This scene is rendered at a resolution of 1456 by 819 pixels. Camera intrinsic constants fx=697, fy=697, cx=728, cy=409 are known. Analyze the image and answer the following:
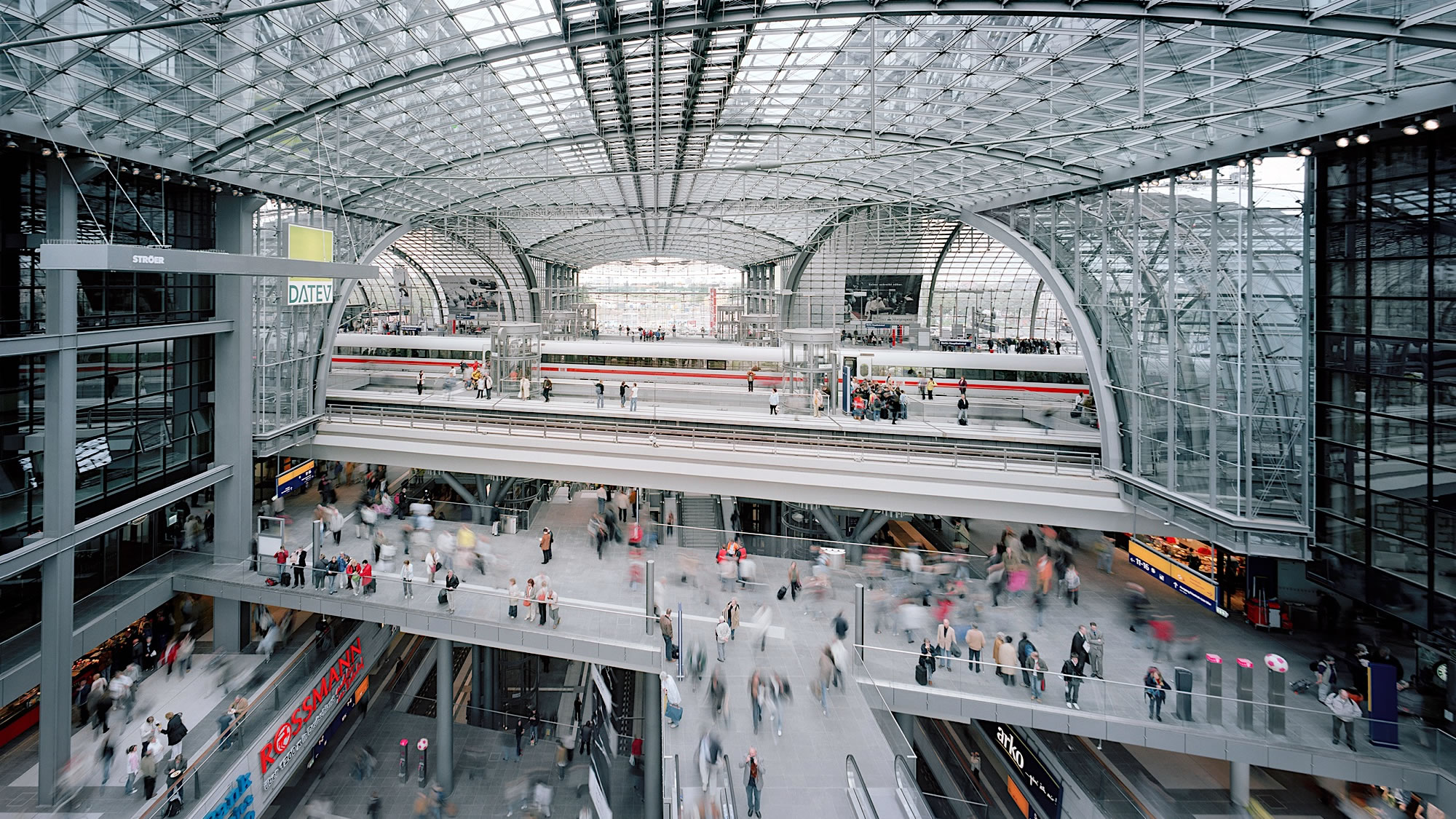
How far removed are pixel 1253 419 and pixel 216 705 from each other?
24.7 meters

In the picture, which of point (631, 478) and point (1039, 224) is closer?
point (631, 478)

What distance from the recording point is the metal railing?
A: 2033 cm

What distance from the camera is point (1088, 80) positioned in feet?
55.6

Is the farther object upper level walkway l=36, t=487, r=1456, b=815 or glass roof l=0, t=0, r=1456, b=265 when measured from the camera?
glass roof l=0, t=0, r=1456, b=265

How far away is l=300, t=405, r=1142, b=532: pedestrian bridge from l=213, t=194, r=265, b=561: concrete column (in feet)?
14.3

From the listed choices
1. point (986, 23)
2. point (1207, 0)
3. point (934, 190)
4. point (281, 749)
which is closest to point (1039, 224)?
point (934, 190)

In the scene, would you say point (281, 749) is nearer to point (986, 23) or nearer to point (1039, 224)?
point (986, 23)

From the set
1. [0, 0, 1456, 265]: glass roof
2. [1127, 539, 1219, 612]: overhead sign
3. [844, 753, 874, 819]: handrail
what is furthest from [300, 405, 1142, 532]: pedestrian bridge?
[844, 753, 874, 819]: handrail

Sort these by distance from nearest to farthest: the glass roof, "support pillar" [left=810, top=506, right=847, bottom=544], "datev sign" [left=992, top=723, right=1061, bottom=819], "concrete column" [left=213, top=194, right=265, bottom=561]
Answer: the glass roof, "datev sign" [left=992, top=723, right=1061, bottom=819], "concrete column" [left=213, top=194, right=265, bottom=561], "support pillar" [left=810, top=506, right=847, bottom=544]

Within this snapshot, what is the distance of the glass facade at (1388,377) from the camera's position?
41.9 ft

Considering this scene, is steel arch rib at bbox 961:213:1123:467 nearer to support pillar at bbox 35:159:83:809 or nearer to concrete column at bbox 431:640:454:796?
concrete column at bbox 431:640:454:796

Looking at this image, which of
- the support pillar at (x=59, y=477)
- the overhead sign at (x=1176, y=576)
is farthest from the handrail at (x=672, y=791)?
the overhead sign at (x=1176, y=576)

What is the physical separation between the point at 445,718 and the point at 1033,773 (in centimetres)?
1421

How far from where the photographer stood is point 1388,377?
13789 millimetres
